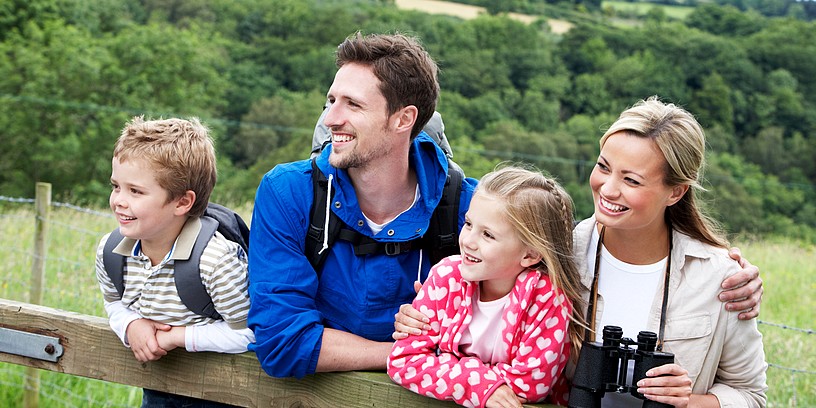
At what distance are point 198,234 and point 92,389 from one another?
328 cm

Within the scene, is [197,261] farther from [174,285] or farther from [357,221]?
[357,221]

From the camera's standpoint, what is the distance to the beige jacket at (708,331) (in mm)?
2412

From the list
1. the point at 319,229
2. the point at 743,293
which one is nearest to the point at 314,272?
the point at 319,229

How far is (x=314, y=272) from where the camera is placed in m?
2.62

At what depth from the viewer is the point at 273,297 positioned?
2.54 m

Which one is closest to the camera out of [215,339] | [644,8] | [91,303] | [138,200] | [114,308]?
[215,339]

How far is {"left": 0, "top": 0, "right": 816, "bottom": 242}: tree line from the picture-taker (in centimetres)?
4288

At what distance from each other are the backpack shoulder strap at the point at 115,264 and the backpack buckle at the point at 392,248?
82cm

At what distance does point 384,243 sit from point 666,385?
0.90m

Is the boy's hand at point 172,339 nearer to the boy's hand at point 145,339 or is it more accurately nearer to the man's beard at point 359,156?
the boy's hand at point 145,339

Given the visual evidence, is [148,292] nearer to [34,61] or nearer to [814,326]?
[814,326]

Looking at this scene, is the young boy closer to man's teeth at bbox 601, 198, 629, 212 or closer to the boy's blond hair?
the boy's blond hair

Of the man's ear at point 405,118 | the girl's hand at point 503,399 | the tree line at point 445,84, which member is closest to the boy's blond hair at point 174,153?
the man's ear at point 405,118

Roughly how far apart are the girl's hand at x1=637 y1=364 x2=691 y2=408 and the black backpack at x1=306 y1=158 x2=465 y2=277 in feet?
2.58
